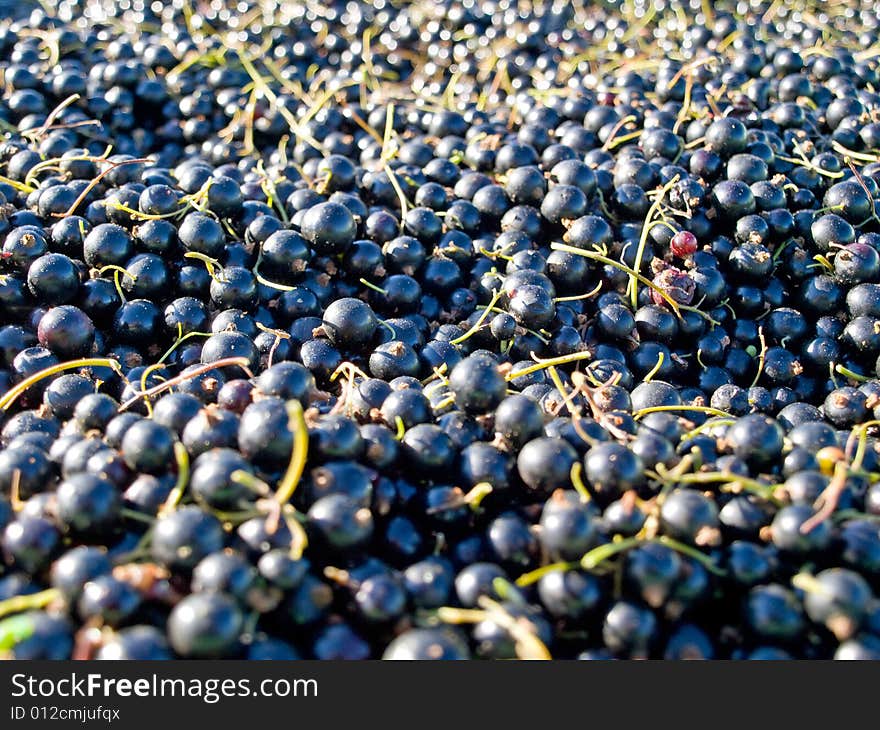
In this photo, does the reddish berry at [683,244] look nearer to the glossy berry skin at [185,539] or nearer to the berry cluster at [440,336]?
the berry cluster at [440,336]

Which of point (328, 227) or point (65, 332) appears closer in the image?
point (65, 332)

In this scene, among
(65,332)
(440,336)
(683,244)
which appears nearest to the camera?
(65,332)

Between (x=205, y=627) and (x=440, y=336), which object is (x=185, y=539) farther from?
(x=440, y=336)

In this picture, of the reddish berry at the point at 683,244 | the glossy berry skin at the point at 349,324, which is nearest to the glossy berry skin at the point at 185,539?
the glossy berry skin at the point at 349,324

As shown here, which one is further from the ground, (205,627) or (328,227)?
(328,227)

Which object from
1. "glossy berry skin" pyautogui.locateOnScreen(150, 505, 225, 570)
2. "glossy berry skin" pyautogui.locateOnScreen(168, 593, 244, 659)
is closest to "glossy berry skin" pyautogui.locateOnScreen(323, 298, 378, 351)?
"glossy berry skin" pyautogui.locateOnScreen(150, 505, 225, 570)

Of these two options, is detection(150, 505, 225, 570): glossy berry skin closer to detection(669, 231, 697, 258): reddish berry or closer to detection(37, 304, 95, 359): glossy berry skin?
detection(37, 304, 95, 359): glossy berry skin

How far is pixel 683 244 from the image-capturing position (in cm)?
243

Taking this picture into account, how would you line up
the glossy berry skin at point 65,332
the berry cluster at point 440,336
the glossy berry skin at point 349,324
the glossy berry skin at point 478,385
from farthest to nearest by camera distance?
the glossy berry skin at point 349,324, the glossy berry skin at point 65,332, the glossy berry skin at point 478,385, the berry cluster at point 440,336

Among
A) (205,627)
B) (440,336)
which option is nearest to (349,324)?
(440,336)

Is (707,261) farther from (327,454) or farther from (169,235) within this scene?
(169,235)

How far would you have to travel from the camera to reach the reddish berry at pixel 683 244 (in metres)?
2.43

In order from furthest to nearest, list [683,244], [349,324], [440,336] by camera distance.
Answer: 1. [683,244]
2. [440,336]
3. [349,324]

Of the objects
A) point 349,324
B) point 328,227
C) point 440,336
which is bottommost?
point 440,336
